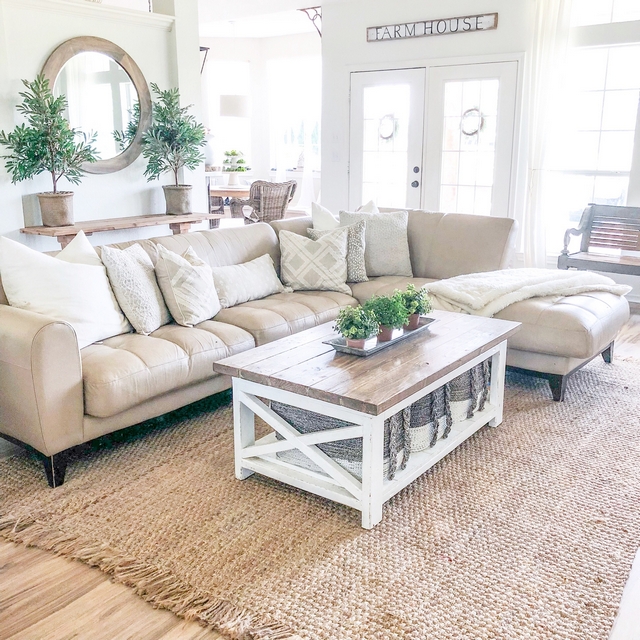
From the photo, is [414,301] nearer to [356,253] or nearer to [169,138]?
[356,253]

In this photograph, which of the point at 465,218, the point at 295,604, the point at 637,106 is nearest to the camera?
the point at 295,604

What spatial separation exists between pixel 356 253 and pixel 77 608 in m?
2.78

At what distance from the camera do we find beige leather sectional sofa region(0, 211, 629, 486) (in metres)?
2.47

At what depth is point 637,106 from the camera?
5281 mm

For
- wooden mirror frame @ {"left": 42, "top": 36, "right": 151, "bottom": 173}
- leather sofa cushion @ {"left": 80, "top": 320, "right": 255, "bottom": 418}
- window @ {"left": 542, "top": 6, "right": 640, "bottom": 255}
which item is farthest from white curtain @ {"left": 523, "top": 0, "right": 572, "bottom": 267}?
leather sofa cushion @ {"left": 80, "top": 320, "right": 255, "bottom": 418}

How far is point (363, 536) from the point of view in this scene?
220 centimetres

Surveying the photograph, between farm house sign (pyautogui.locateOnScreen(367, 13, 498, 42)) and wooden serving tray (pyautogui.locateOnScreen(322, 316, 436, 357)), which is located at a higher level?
farm house sign (pyautogui.locateOnScreen(367, 13, 498, 42))

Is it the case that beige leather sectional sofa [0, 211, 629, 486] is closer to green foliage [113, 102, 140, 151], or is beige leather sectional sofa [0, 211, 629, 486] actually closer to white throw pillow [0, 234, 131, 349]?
white throw pillow [0, 234, 131, 349]

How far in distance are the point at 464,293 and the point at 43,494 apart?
2.34m

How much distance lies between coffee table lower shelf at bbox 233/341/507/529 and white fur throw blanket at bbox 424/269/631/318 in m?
0.89

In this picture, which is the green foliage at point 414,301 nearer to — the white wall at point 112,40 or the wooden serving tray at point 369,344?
the wooden serving tray at point 369,344

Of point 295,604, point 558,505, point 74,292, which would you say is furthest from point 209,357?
point 558,505

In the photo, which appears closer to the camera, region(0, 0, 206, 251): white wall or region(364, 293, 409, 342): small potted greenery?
region(364, 293, 409, 342): small potted greenery

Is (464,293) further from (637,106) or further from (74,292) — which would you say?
(637,106)
